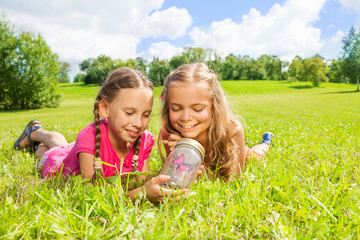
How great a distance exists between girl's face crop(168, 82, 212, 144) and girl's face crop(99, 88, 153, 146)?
33cm

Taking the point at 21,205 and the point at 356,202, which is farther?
the point at 356,202

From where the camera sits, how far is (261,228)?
1.70 m

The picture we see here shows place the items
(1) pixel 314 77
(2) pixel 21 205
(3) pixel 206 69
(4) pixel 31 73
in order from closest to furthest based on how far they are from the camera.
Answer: (2) pixel 21 205
(3) pixel 206 69
(4) pixel 31 73
(1) pixel 314 77

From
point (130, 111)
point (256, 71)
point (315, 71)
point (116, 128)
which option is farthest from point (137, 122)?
point (256, 71)

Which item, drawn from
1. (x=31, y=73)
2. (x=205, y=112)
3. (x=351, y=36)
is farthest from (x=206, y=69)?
(x=351, y=36)

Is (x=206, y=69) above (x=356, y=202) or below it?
above

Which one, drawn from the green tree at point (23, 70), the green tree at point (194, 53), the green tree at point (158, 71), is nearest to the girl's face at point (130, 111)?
the green tree at point (158, 71)

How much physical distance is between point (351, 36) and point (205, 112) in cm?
6456

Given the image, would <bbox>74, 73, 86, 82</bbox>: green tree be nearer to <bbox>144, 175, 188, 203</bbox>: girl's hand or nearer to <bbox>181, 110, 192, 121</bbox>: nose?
<bbox>181, 110, 192, 121</bbox>: nose

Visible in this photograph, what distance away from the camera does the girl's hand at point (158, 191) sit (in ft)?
6.75

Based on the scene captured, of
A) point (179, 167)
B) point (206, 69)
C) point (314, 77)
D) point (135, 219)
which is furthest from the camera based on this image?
point (314, 77)

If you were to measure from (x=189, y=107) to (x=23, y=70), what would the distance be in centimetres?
2956

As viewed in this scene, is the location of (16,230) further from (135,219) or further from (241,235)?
(241,235)

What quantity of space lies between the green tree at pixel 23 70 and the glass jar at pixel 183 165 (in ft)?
96.2
